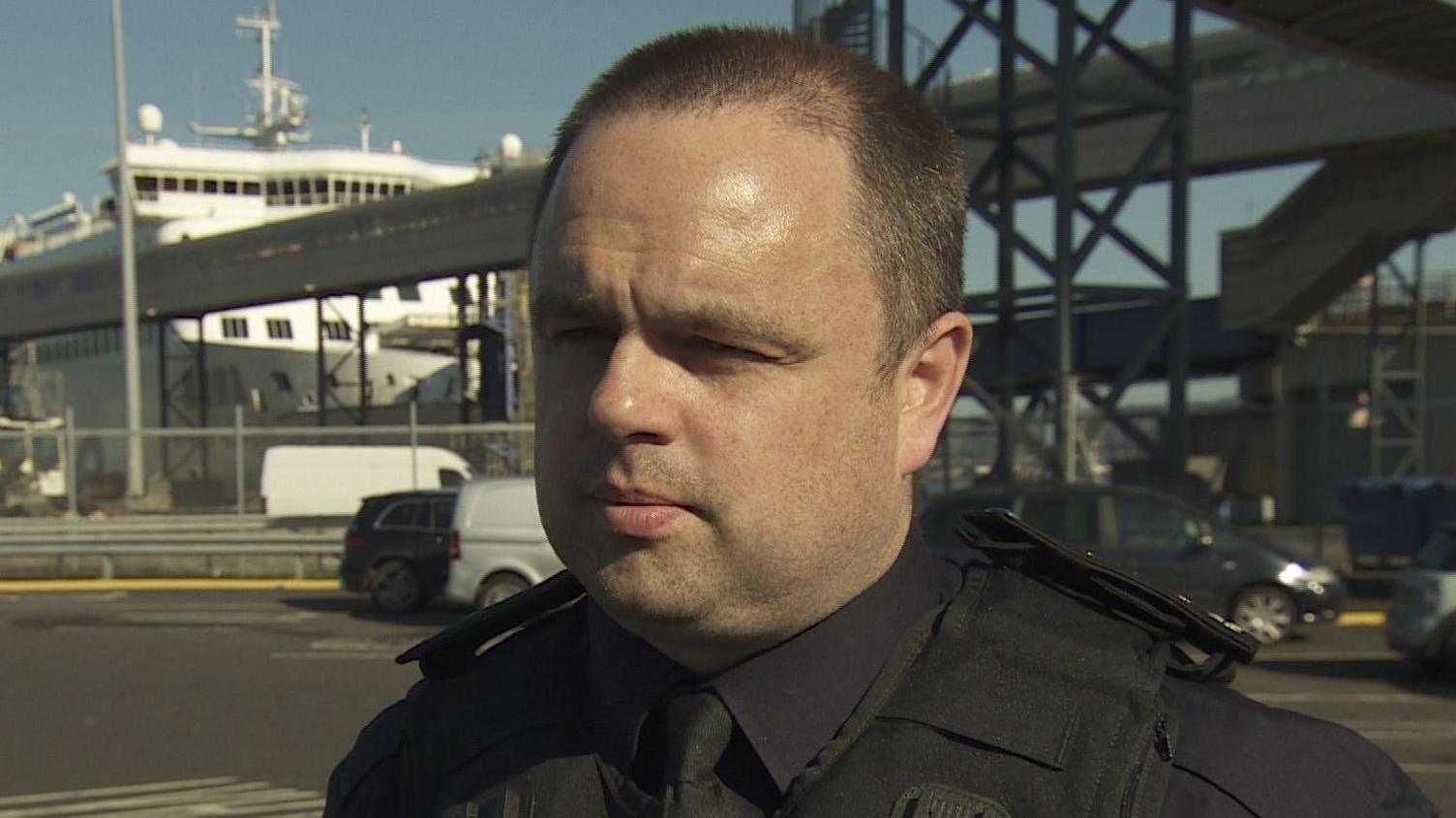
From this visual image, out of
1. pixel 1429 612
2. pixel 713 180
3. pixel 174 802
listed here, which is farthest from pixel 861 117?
pixel 1429 612

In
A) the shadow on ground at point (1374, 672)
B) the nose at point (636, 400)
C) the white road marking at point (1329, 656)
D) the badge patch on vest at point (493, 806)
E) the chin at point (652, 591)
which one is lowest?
the white road marking at point (1329, 656)

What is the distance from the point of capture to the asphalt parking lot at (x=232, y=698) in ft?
21.7

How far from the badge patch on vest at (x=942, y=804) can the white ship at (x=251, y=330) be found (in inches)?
1509

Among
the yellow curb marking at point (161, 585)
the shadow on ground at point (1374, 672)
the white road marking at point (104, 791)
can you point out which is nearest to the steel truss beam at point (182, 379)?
the yellow curb marking at point (161, 585)

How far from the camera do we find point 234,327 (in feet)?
144

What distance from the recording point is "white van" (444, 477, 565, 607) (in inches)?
513

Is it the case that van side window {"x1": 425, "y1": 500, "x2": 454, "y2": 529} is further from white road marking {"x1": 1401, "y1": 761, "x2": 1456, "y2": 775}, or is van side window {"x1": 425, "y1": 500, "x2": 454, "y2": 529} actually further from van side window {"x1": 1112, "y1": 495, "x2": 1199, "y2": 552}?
white road marking {"x1": 1401, "y1": 761, "x2": 1456, "y2": 775}

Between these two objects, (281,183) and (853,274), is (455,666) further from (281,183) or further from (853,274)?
(281,183)

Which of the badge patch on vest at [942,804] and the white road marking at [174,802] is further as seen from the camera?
the white road marking at [174,802]

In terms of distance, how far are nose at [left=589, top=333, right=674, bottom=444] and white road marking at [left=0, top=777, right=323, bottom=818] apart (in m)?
5.40

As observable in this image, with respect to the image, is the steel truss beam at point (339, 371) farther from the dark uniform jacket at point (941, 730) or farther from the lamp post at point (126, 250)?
the dark uniform jacket at point (941, 730)

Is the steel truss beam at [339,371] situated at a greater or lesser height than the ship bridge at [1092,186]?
lesser

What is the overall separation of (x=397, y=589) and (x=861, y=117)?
1374 centimetres

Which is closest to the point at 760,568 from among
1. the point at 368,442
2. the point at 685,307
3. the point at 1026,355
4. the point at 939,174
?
the point at 685,307
